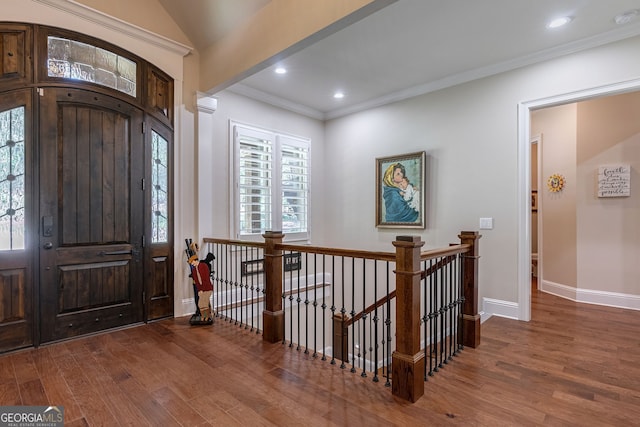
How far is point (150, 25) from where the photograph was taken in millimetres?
3465

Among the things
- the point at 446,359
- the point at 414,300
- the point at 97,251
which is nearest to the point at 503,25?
the point at 414,300

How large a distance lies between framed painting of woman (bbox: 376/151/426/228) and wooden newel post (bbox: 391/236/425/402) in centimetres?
247

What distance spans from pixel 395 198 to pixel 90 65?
383 cm

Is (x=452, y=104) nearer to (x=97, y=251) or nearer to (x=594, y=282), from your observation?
(x=594, y=282)

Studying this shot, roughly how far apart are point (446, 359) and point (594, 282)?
10.2 feet

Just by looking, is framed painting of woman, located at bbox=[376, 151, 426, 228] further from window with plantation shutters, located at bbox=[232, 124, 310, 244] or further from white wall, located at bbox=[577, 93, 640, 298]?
white wall, located at bbox=[577, 93, 640, 298]

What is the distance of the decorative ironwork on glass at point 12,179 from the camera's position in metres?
2.69

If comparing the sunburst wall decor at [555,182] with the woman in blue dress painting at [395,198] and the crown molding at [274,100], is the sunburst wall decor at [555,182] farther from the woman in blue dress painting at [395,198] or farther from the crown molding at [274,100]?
the crown molding at [274,100]

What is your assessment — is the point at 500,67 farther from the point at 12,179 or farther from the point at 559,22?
the point at 12,179

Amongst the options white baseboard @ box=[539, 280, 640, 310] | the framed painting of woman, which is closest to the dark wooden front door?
the framed painting of woman

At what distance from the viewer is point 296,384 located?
224 cm

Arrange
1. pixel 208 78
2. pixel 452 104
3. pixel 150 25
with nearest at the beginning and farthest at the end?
pixel 150 25
pixel 208 78
pixel 452 104

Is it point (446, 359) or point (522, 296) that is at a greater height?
point (522, 296)

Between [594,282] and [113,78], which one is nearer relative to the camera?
[113,78]
